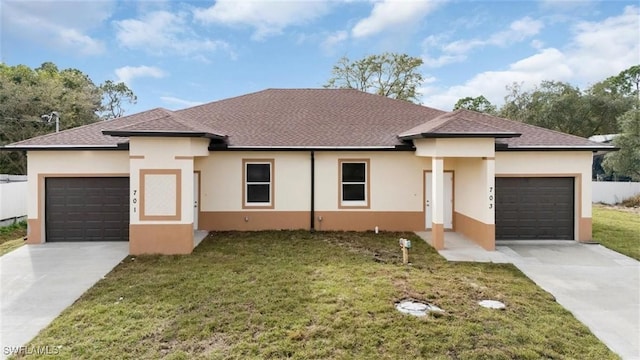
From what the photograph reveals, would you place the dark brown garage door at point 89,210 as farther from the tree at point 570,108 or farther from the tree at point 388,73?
the tree at point 570,108

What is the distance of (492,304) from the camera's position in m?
6.89

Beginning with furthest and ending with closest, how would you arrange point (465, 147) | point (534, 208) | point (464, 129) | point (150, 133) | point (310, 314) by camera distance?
point (534, 208), point (465, 147), point (464, 129), point (150, 133), point (310, 314)

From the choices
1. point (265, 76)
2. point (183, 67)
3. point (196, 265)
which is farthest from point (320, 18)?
point (196, 265)

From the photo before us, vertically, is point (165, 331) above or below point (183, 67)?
below

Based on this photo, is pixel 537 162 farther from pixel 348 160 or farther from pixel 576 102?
pixel 576 102

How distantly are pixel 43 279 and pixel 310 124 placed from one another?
997 cm

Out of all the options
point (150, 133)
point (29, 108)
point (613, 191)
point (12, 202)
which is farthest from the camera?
point (29, 108)

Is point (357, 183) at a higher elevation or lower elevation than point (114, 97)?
lower

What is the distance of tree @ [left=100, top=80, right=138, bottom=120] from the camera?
4562 cm

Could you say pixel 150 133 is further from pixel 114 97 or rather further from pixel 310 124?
pixel 114 97

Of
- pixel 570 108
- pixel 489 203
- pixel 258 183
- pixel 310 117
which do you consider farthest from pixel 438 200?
pixel 570 108

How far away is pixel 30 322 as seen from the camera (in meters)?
6.29

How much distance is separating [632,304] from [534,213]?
5.71 m

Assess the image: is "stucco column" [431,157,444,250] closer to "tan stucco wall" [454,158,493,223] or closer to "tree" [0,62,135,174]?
"tan stucco wall" [454,158,493,223]
